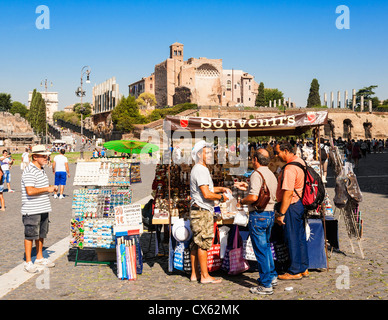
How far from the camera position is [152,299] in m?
5.18

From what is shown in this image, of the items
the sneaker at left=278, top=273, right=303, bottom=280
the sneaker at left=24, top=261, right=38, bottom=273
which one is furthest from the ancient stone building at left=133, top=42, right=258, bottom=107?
the sneaker at left=278, top=273, right=303, bottom=280

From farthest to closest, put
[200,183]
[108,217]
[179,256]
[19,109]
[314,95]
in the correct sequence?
[19,109]
[314,95]
[108,217]
[179,256]
[200,183]

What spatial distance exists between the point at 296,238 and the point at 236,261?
98 centimetres

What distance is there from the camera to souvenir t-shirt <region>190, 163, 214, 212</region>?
5496 mm

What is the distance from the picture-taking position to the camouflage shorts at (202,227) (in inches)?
222

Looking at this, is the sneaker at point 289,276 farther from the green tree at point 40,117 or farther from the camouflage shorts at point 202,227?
the green tree at point 40,117

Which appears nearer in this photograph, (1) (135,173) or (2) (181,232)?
(2) (181,232)

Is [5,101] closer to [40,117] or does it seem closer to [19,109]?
[19,109]

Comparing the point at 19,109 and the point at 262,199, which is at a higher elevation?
the point at 19,109

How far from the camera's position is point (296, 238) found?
586 cm

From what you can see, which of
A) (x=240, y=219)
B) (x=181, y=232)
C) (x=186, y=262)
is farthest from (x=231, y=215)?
(x=186, y=262)

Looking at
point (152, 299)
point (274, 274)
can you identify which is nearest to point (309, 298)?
point (274, 274)

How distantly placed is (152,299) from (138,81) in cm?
12755
